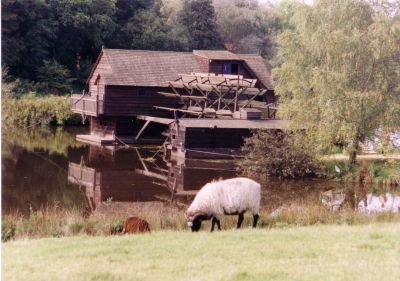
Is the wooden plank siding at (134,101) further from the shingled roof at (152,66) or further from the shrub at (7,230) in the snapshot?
the shrub at (7,230)

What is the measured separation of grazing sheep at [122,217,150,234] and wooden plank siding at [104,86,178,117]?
25.2 metres

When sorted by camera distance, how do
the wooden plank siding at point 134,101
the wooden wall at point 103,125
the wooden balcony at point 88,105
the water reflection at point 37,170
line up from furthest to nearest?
the wooden wall at point 103,125
the wooden plank siding at point 134,101
the wooden balcony at point 88,105
the water reflection at point 37,170

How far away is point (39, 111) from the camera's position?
4381 centimetres

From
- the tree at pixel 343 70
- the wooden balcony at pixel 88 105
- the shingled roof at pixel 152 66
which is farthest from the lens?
the shingled roof at pixel 152 66

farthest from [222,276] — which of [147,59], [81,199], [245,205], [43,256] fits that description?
[147,59]

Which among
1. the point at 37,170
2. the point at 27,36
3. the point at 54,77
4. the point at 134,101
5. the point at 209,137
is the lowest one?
the point at 37,170

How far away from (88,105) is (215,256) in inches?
1207

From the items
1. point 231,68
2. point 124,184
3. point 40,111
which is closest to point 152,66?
point 231,68

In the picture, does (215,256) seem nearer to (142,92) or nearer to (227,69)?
(142,92)

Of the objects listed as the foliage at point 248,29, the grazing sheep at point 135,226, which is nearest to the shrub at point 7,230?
the grazing sheep at point 135,226

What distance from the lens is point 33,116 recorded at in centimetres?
4375

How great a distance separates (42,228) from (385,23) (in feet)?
57.4

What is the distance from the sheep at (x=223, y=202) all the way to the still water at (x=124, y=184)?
Answer: 158 inches

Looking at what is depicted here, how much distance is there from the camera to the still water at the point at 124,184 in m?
19.7
